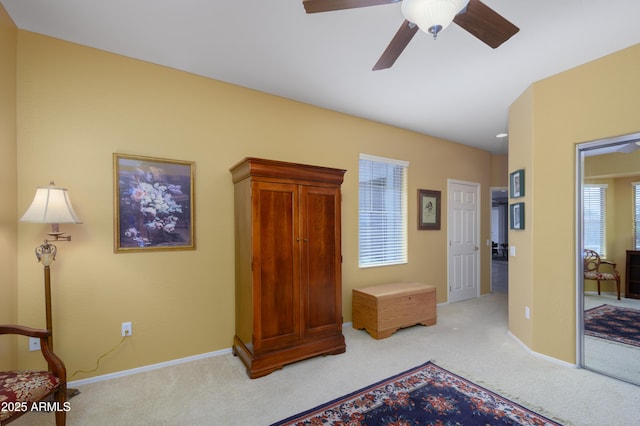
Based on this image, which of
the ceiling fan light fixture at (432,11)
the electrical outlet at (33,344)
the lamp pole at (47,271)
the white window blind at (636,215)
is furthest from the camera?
the white window blind at (636,215)

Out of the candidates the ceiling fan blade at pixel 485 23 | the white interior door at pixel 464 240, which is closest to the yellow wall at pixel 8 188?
the ceiling fan blade at pixel 485 23

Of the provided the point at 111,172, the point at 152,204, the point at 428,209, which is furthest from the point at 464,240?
the point at 111,172

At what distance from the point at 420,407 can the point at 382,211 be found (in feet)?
8.34

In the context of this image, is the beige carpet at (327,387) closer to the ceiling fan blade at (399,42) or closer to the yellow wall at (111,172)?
the yellow wall at (111,172)

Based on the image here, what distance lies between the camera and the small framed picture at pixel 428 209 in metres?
4.54

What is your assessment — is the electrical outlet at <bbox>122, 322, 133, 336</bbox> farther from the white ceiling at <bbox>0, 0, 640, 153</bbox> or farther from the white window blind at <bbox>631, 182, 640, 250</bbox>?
the white window blind at <bbox>631, 182, 640, 250</bbox>

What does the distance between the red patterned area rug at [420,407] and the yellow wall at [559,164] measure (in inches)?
45.6

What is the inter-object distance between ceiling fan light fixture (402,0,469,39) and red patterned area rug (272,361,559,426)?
238 cm

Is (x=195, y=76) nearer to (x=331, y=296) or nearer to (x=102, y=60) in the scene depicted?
(x=102, y=60)

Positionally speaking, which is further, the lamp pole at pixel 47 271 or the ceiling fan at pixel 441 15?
the lamp pole at pixel 47 271

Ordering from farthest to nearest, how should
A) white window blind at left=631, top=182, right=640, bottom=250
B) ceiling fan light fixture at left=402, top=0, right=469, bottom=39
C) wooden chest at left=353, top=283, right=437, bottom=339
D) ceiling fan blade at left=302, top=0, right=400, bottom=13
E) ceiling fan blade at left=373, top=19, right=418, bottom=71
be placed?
wooden chest at left=353, top=283, right=437, bottom=339 < white window blind at left=631, top=182, right=640, bottom=250 < ceiling fan blade at left=373, top=19, right=418, bottom=71 < ceiling fan blade at left=302, top=0, right=400, bottom=13 < ceiling fan light fixture at left=402, top=0, right=469, bottom=39

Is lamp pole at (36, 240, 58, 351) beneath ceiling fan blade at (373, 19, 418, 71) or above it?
beneath

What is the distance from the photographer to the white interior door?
4.94m

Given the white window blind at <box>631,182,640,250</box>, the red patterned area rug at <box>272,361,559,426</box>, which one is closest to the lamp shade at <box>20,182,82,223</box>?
the red patterned area rug at <box>272,361,559,426</box>
